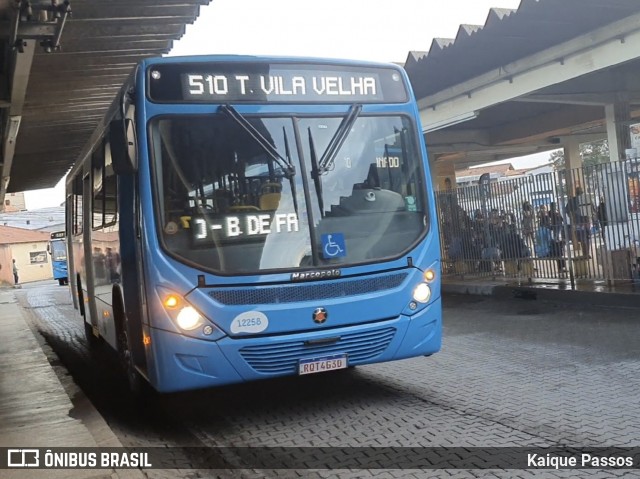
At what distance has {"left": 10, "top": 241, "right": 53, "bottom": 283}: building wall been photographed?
191 ft

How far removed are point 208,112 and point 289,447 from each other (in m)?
2.86

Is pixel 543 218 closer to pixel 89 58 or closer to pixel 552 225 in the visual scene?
pixel 552 225

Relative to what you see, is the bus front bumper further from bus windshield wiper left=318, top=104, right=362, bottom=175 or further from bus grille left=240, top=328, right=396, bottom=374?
bus windshield wiper left=318, top=104, right=362, bottom=175

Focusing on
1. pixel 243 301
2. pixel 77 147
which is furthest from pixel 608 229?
pixel 77 147

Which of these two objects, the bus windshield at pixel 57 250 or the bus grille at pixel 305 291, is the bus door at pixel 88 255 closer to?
the bus grille at pixel 305 291

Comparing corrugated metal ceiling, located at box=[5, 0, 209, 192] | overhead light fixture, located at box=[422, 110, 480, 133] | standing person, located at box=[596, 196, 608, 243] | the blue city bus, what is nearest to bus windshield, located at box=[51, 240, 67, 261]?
corrugated metal ceiling, located at box=[5, 0, 209, 192]

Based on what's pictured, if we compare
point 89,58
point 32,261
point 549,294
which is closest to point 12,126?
point 89,58

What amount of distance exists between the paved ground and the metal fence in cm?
283

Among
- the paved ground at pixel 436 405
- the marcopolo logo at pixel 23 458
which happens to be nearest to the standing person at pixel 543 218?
the paved ground at pixel 436 405

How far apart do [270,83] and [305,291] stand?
189 cm

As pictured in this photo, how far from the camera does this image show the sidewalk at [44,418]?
4.71 metres

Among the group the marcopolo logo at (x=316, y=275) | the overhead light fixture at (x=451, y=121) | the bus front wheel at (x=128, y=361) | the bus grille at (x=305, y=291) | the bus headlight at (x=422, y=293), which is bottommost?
the bus front wheel at (x=128, y=361)

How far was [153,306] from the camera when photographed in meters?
5.58

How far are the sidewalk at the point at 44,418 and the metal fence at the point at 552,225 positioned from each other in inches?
367
